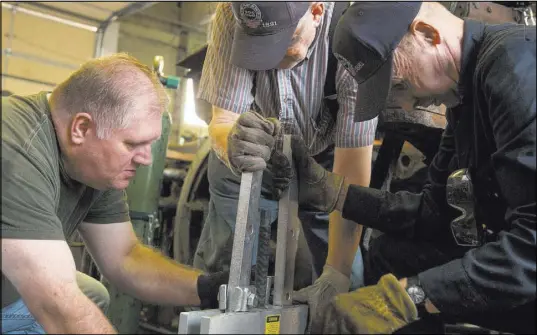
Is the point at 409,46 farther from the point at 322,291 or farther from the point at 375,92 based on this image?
the point at 322,291

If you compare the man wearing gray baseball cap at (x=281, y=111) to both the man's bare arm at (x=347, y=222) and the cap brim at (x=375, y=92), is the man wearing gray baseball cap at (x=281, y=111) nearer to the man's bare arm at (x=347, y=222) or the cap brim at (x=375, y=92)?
the man's bare arm at (x=347, y=222)

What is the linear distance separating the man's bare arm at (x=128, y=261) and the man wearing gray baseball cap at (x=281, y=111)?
10 cm

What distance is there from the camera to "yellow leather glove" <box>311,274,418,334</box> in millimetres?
761

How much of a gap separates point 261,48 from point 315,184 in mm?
324

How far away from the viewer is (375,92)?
0.98m

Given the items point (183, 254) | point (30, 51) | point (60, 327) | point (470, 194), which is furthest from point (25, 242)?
point (470, 194)

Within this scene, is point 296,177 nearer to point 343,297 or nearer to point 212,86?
point 343,297

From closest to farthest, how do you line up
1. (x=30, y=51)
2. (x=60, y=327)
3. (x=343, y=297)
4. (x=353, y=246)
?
(x=60, y=327), (x=343, y=297), (x=30, y=51), (x=353, y=246)

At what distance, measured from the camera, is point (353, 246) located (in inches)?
49.8

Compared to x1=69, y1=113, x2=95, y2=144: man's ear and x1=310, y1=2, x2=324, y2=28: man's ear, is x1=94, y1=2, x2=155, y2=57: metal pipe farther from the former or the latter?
x1=310, y1=2, x2=324, y2=28: man's ear

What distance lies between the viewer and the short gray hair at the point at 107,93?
79cm

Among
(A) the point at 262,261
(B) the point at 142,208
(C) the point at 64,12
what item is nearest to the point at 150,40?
(C) the point at 64,12

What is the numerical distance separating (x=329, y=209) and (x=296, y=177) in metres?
0.21

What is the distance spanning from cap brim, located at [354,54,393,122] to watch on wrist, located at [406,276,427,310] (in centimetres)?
34
